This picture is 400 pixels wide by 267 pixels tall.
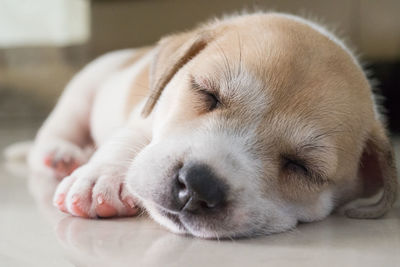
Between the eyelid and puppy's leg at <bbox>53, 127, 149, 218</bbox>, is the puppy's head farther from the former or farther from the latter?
puppy's leg at <bbox>53, 127, 149, 218</bbox>

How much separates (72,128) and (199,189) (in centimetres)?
243

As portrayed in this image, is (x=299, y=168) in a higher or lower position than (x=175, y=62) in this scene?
lower

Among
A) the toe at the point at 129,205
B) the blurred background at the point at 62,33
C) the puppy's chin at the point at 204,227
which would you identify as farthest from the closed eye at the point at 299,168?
the blurred background at the point at 62,33

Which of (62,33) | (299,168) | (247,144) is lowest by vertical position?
(62,33)

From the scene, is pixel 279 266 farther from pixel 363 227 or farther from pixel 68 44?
pixel 68 44

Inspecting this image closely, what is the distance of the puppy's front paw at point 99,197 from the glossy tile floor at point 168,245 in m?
0.05

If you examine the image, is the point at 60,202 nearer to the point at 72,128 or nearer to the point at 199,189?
the point at 199,189

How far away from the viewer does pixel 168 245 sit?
7.65 ft

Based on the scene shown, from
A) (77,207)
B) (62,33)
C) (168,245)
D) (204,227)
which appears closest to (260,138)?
(204,227)

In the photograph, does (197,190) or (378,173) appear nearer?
(197,190)

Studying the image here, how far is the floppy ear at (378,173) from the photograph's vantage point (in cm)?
287

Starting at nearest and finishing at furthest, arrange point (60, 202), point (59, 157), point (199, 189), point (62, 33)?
point (199, 189) < point (60, 202) < point (59, 157) < point (62, 33)

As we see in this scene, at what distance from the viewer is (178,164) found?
91.5 inches

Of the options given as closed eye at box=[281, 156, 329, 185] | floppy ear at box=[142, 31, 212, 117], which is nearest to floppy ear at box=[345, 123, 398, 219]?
closed eye at box=[281, 156, 329, 185]
